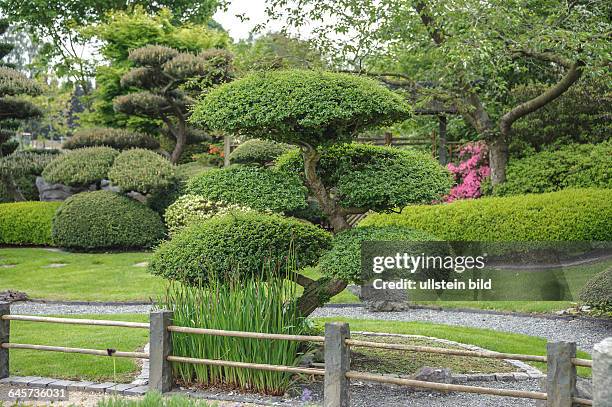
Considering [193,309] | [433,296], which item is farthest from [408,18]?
[193,309]

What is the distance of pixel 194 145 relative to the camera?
62.5 ft

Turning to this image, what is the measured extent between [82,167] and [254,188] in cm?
1014

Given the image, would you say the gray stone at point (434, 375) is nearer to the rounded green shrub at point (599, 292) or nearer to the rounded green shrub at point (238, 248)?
the rounded green shrub at point (238, 248)

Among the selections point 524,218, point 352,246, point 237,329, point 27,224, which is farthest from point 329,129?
point 27,224

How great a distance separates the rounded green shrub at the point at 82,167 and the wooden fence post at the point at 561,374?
12308 millimetres

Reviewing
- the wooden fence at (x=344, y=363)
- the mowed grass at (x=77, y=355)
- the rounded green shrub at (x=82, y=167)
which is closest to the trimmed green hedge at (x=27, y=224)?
the rounded green shrub at (x=82, y=167)

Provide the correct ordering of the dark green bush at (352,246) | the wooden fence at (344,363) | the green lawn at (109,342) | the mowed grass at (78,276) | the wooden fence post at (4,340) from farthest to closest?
the mowed grass at (78,276) → the green lawn at (109,342) → the wooden fence post at (4,340) → the dark green bush at (352,246) → the wooden fence at (344,363)

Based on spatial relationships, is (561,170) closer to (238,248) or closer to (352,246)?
Answer: (352,246)

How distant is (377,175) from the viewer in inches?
236

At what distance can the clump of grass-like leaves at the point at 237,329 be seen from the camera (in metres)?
5.30

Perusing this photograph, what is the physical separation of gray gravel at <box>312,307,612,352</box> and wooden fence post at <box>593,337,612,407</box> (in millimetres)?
4074

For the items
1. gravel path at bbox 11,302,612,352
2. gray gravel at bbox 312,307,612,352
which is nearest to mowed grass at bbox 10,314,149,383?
gravel path at bbox 11,302,612,352

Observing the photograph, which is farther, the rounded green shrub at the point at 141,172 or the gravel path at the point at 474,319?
the rounded green shrub at the point at 141,172

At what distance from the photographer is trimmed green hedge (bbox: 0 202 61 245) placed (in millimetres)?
15297
